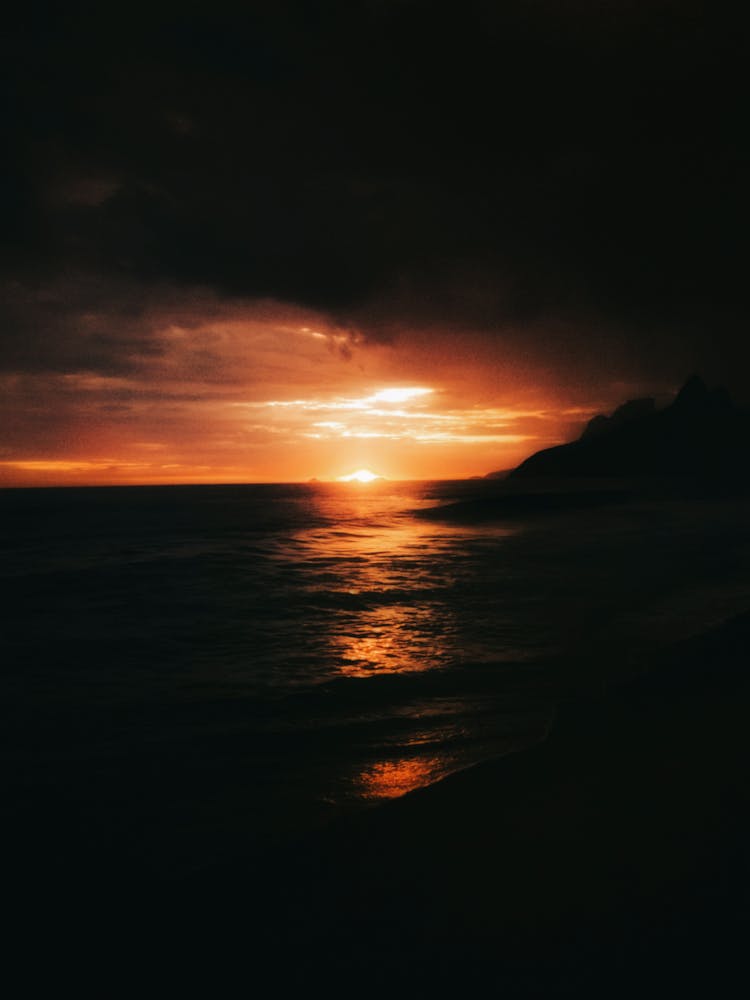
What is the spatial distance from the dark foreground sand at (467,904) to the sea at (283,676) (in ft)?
2.14

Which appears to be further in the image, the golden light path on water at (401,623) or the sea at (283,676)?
the golden light path on water at (401,623)

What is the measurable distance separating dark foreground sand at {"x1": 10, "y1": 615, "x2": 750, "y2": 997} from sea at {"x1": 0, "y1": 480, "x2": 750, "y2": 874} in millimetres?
652

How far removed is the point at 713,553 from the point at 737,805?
2903 centimetres

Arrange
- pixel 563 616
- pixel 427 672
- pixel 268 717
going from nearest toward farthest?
pixel 268 717
pixel 427 672
pixel 563 616

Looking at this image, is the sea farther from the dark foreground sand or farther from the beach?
the dark foreground sand

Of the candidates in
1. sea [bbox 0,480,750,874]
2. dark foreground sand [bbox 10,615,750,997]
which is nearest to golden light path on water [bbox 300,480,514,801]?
sea [bbox 0,480,750,874]

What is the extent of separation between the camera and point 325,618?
59.9 ft

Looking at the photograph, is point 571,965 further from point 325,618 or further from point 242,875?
point 325,618

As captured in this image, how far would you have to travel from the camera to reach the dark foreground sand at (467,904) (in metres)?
4.02

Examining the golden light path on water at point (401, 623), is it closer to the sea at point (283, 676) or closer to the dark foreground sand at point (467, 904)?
the sea at point (283, 676)

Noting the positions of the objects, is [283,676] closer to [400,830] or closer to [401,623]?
[401,623]

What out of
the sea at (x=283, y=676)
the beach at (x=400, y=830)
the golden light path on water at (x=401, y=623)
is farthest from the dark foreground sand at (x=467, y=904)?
the golden light path on water at (x=401, y=623)

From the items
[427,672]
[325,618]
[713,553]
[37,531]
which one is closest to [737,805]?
[427,672]

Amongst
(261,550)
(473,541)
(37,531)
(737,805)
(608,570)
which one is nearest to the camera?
(737,805)
